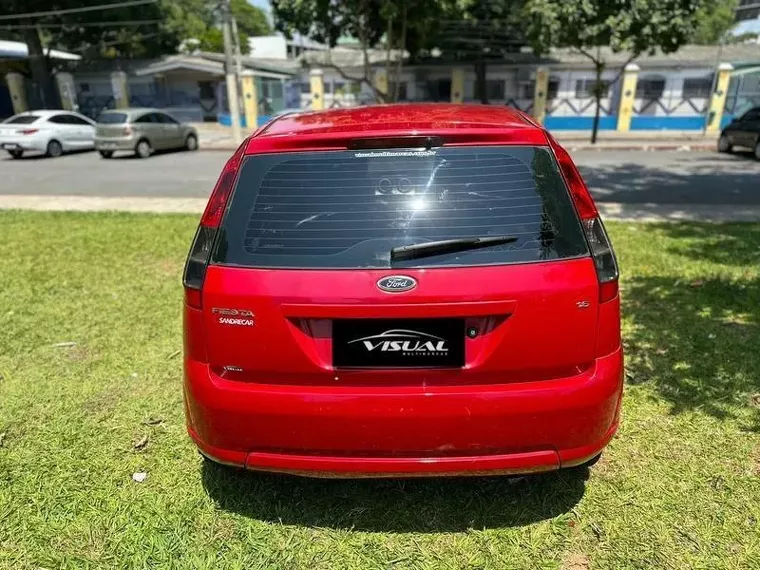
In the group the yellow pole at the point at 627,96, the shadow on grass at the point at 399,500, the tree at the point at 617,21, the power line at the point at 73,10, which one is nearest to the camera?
the shadow on grass at the point at 399,500

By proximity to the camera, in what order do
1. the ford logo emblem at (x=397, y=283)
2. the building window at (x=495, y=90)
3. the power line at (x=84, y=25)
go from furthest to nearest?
the building window at (x=495, y=90) < the power line at (x=84, y=25) < the ford logo emblem at (x=397, y=283)

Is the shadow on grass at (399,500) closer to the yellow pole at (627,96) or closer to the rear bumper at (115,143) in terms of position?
the rear bumper at (115,143)

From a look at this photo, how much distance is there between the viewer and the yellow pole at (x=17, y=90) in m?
30.5

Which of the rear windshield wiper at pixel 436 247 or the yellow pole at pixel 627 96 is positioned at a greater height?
the rear windshield wiper at pixel 436 247

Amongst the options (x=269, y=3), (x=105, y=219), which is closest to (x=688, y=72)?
(x=269, y=3)

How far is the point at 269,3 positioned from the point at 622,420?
78.2 feet

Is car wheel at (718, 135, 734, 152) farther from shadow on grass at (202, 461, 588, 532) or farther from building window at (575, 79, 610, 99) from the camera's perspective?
shadow on grass at (202, 461, 588, 532)

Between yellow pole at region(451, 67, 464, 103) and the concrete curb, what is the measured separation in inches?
806

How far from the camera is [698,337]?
420cm

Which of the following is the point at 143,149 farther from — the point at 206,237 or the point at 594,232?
the point at 594,232

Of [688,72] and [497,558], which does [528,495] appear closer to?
[497,558]

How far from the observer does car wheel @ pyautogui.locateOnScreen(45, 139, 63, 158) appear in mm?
19344

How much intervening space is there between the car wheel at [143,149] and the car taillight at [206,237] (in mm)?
18539

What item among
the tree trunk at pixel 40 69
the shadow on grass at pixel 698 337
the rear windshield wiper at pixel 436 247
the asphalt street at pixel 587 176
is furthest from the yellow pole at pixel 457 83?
the rear windshield wiper at pixel 436 247
